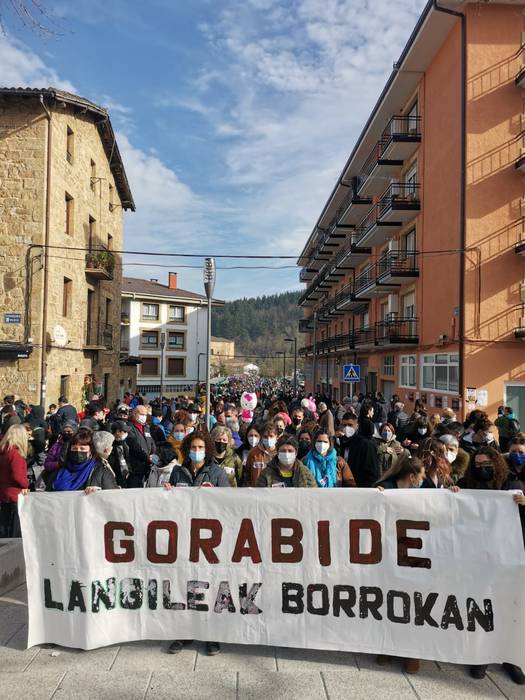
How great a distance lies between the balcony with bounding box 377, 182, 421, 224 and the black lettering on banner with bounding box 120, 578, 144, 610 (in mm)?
19949

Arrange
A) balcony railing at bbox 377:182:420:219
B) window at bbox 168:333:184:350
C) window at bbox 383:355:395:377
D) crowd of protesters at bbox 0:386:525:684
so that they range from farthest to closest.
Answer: window at bbox 168:333:184:350 → window at bbox 383:355:395:377 → balcony railing at bbox 377:182:420:219 → crowd of protesters at bbox 0:386:525:684

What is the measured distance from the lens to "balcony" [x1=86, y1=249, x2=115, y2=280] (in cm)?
1966

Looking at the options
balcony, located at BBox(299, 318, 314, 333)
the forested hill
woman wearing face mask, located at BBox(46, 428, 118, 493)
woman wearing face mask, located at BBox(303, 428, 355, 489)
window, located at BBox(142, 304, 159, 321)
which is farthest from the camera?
the forested hill

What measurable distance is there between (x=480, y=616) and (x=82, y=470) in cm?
365

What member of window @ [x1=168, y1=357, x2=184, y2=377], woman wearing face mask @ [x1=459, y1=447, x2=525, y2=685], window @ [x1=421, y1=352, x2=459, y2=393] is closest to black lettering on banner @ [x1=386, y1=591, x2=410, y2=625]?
woman wearing face mask @ [x1=459, y1=447, x2=525, y2=685]

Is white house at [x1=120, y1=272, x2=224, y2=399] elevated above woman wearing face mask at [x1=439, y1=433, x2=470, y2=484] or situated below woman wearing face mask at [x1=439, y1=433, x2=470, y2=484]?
above

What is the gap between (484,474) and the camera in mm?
4383

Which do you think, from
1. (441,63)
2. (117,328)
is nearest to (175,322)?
(117,328)

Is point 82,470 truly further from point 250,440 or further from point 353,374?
point 353,374

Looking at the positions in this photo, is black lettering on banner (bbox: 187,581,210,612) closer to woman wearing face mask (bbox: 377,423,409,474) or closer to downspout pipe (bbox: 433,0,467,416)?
woman wearing face mask (bbox: 377,423,409,474)

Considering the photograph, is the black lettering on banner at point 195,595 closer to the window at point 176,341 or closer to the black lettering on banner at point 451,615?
the black lettering on banner at point 451,615

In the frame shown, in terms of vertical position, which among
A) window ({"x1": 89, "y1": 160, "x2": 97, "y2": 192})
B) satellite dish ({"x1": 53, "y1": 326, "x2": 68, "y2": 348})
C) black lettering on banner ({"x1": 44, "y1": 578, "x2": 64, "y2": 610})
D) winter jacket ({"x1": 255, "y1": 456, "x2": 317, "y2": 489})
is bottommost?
black lettering on banner ({"x1": 44, "y1": 578, "x2": 64, "y2": 610})

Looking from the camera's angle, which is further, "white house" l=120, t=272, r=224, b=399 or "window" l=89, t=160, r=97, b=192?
"white house" l=120, t=272, r=224, b=399

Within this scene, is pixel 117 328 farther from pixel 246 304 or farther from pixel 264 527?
pixel 246 304
